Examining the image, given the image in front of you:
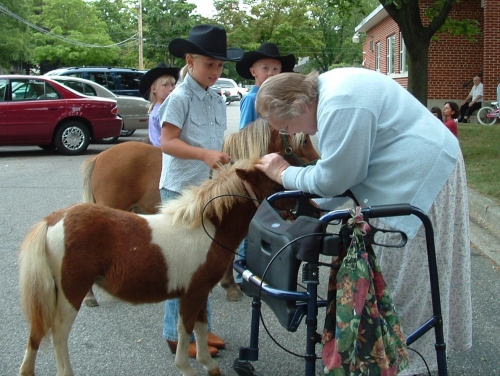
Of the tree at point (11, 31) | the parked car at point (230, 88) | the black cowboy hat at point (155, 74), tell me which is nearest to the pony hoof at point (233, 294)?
the black cowboy hat at point (155, 74)

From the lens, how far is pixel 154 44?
2261 inches

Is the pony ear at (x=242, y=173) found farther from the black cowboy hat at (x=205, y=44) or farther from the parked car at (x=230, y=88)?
the parked car at (x=230, y=88)

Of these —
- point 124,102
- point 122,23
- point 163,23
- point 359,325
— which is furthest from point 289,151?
point 122,23

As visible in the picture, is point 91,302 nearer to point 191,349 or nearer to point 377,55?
point 191,349

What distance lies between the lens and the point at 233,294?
5.04 metres

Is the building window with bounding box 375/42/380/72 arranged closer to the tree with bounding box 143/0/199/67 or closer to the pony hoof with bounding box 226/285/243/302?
the pony hoof with bounding box 226/285/243/302

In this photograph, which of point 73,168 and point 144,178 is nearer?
point 144,178

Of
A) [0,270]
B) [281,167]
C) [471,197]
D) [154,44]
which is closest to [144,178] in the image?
[0,270]

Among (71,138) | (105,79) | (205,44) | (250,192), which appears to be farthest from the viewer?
(105,79)

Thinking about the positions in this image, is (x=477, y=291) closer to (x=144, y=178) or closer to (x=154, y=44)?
(x=144, y=178)

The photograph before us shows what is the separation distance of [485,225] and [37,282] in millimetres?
5599

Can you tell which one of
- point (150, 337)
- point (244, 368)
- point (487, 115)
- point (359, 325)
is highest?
point (487, 115)

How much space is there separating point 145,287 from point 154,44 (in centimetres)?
5656

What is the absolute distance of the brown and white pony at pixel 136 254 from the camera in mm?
3070
